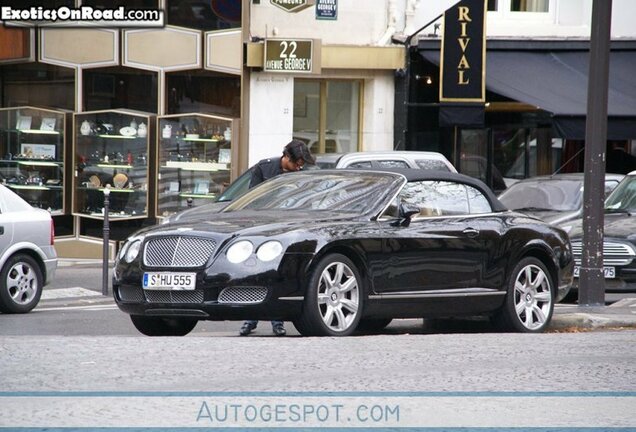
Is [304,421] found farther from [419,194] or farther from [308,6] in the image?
[308,6]

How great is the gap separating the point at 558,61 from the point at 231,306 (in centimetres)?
1650

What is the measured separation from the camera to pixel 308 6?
2297 cm

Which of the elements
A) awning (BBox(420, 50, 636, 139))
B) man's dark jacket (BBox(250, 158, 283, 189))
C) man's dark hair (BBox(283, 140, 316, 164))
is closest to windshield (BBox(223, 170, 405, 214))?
man's dark hair (BBox(283, 140, 316, 164))

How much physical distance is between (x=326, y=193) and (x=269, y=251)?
141 cm

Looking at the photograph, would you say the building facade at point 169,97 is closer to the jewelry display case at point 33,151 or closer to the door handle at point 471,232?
the jewelry display case at point 33,151

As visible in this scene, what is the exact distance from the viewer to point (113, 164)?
23141mm

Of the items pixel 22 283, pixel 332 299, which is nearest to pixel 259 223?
pixel 332 299

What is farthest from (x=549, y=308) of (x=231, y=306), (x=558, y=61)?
(x=558, y=61)

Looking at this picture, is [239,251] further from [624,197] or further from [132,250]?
[624,197]

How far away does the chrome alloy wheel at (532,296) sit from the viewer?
1202 centimetres

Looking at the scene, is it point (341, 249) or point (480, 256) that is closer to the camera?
point (341, 249)

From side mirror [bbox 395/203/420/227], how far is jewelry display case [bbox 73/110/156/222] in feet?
40.6

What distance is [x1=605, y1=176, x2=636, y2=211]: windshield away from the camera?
1739 cm

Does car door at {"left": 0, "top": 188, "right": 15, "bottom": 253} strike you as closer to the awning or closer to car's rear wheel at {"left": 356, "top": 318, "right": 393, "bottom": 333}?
car's rear wheel at {"left": 356, "top": 318, "right": 393, "bottom": 333}
